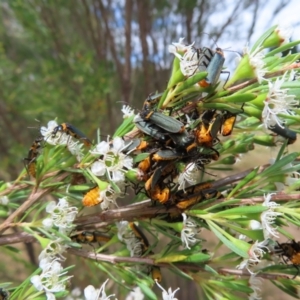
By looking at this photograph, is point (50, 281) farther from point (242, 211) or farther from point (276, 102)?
point (276, 102)

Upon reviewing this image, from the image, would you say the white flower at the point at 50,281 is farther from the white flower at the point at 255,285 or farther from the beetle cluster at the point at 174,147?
the white flower at the point at 255,285

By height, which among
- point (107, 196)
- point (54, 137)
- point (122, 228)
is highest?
point (54, 137)

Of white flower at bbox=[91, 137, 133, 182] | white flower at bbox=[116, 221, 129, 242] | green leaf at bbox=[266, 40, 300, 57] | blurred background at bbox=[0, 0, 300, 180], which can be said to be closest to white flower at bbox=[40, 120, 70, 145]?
white flower at bbox=[91, 137, 133, 182]

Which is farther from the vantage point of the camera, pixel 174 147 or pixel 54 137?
pixel 54 137

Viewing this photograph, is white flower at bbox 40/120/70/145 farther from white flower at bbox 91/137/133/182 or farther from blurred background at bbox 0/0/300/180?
blurred background at bbox 0/0/300/180

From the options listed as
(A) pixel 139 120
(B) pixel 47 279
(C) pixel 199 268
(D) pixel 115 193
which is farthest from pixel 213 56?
(B) pixel 47 279

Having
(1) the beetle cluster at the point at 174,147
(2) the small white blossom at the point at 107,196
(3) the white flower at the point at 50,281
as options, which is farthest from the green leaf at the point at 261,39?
(3) the white flower at the point at 50,281

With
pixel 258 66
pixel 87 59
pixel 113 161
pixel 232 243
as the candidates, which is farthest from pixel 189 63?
pixel 87 59
